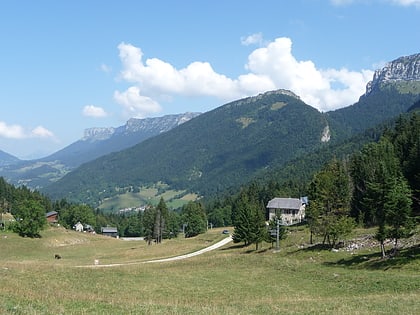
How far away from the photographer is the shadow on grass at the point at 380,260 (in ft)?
153

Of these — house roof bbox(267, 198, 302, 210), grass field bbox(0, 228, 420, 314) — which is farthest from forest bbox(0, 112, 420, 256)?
house roof bbox(267, 198, 302, 210)

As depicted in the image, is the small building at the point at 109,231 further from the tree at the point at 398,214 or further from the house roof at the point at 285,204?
the tree at the point at 398,214

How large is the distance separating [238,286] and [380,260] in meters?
18.2

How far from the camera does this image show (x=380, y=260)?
161 ft

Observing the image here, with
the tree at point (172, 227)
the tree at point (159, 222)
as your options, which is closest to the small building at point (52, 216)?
the tree at point (172, 227)

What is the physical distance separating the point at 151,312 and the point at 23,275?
879 inches

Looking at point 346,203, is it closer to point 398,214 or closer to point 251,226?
point 251,226

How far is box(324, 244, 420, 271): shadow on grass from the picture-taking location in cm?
4650

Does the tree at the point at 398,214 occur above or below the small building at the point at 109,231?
above

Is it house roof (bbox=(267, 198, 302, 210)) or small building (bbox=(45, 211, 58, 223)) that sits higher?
house roof (bbox=(267, 198, 302, 210))

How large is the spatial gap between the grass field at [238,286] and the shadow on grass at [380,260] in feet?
0.35

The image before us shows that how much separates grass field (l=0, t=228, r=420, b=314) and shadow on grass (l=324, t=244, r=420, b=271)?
0.11m

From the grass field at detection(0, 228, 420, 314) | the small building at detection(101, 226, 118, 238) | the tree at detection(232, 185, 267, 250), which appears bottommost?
the small building at detection(101, 226, 118, 238)

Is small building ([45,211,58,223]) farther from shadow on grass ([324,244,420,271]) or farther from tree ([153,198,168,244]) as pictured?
shadow on grass ([324,244,420,271])
